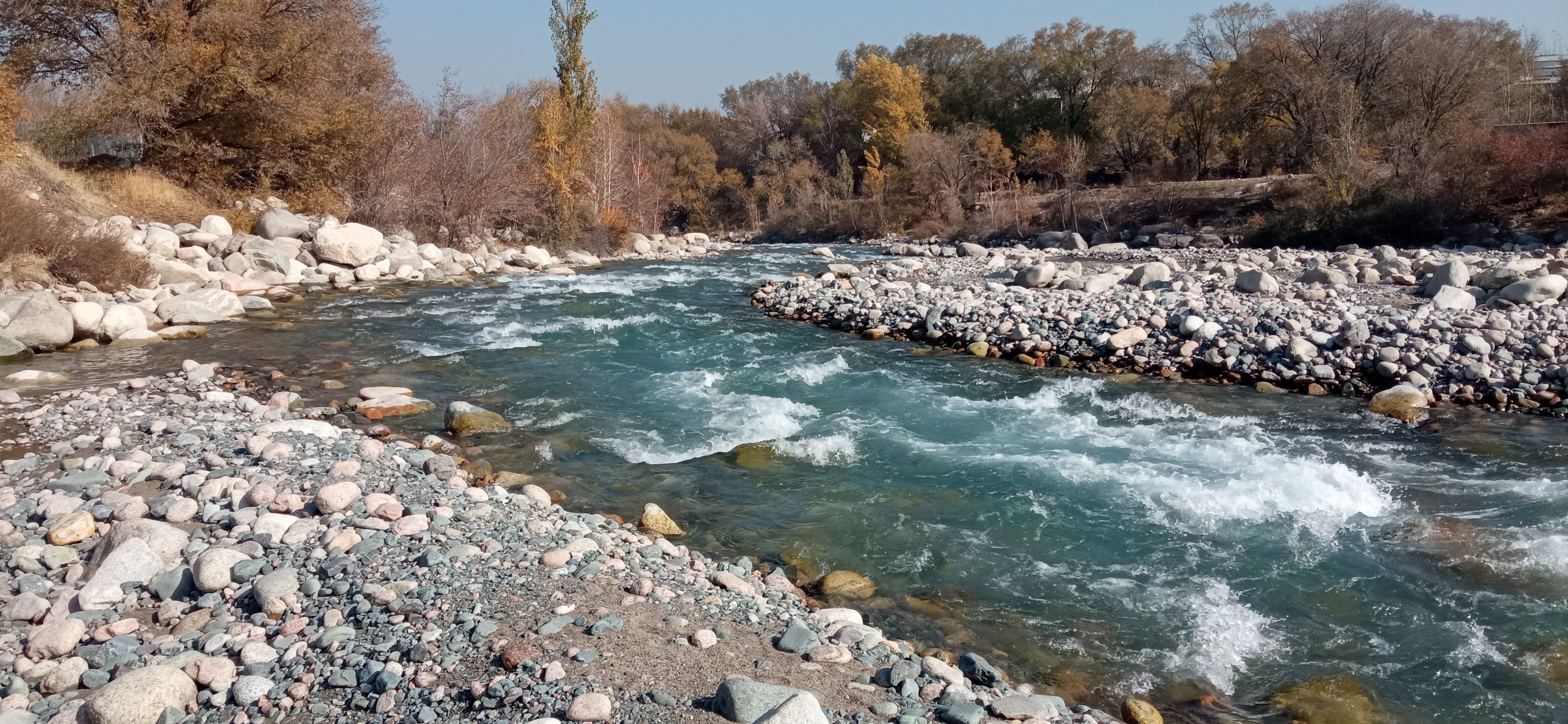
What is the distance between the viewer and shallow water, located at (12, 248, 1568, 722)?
4.45 metres

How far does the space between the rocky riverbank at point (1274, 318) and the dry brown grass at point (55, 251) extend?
10167mm

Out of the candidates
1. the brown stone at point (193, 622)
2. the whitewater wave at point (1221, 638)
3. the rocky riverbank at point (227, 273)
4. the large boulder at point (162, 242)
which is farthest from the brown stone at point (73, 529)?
the large boulder at point (162, 242)

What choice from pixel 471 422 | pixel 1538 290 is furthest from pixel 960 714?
pixel 1538 290

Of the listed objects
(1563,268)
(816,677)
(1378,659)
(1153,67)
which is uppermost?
(1153,67)

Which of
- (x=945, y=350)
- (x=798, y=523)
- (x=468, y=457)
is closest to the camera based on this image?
(x=798, y=523)

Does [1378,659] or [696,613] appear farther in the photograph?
[1378,659]

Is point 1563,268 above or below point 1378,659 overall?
above

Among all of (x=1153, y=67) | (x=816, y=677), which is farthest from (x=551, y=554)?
(x=1153, y=67)

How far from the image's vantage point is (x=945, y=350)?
11812 millimetres

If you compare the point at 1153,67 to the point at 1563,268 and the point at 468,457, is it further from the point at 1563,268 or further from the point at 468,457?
the point at 468,457

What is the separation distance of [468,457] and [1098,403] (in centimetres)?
622

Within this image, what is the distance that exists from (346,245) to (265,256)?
1761 mm

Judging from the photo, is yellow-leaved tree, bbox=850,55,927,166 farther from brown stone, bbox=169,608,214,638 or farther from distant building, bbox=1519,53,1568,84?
brown stone, bbox=169,608,214,638

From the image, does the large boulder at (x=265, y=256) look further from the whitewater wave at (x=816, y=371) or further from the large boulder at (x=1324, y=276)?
the large boulder at (x=1324, y=276)
